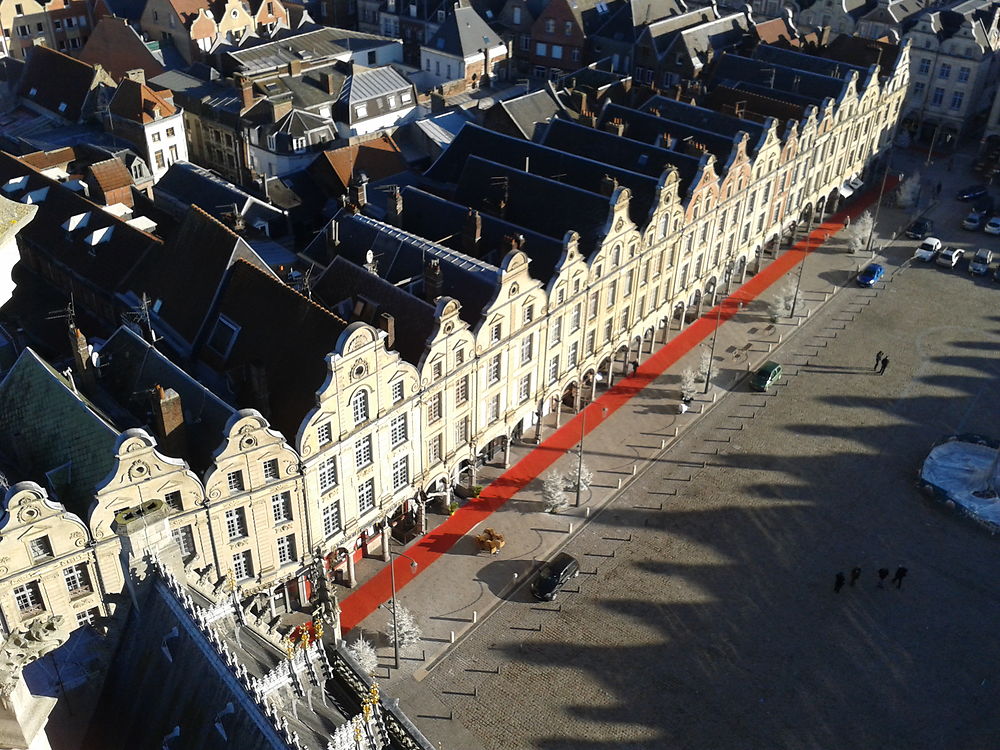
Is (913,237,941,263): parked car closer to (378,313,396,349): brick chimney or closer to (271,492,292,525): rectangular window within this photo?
(378,313,396,349): brick chimney

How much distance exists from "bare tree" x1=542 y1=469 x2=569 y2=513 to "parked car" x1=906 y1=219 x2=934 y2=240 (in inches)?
2647

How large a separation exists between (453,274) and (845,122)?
221ft

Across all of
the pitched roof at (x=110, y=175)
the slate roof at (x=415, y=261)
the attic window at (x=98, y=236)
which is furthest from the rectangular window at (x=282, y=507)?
the pitched roof at (x=110, y=175)

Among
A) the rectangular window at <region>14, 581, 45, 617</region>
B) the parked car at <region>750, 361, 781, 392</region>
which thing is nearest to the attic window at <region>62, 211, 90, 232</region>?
the rectangular window at <region>14, 581, 45, 617</region>

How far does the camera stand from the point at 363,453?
60.9 m

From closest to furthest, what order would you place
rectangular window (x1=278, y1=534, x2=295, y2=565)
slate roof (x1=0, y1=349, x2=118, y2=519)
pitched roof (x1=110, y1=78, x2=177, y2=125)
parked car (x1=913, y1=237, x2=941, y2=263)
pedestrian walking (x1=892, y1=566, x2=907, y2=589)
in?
slate roof (x1=0, y1=349, x2=118, y2=519) < rectangular window (x1=278, y1=534, x2=295, y2=565) < pedestrian walking (x1=892, y1=566, x2=907, y2=589) < pitched roof (x1=110, y1=78, x2=177, y2=125) < parked car (x1=913, y1=237, x2=941, y2=263)

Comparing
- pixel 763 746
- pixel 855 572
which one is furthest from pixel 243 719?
pixel 855 572

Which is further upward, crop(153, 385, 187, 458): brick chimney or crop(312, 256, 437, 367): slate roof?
crop(312, 256, 437, 367): slate roof

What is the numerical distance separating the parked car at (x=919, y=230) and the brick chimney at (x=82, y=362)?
9660 centimetres

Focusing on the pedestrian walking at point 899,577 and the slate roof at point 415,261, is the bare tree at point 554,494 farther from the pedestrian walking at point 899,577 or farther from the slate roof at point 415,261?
the pedestrian walking at point 899,577

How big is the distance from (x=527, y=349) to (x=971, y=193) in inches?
3277

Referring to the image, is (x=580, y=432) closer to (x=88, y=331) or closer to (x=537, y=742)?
(x=537, y=742)

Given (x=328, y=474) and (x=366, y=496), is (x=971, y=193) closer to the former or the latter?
(x=366, y=496)

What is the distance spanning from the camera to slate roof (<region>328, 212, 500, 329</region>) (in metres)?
67.2
